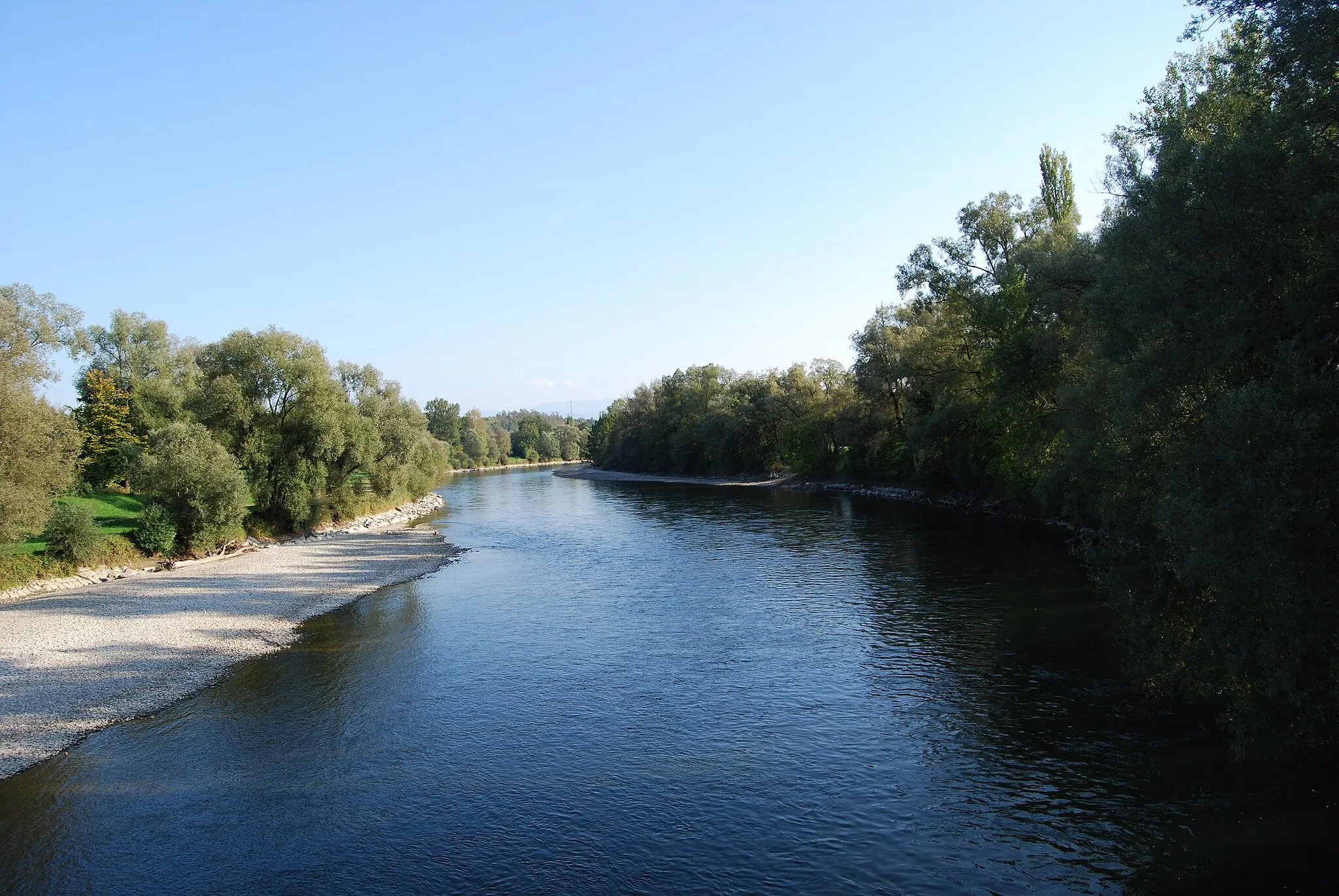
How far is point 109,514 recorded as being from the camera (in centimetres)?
4188

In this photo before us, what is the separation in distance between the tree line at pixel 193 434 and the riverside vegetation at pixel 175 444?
87 millimetres

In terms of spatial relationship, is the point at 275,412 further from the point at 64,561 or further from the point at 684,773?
the point at 684,773

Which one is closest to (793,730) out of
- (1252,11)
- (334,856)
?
(334,856)

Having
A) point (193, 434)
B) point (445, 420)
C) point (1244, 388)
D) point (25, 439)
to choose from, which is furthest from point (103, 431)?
point (445, 420)

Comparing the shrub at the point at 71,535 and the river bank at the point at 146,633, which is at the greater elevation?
the shrub at the point at 71,535

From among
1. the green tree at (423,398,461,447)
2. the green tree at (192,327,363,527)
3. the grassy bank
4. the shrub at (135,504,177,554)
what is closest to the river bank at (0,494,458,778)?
the shrub at (135,504,177,554)

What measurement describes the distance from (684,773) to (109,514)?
42289mm

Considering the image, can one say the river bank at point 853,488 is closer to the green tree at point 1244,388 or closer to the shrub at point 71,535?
the green tree at point 1244,388

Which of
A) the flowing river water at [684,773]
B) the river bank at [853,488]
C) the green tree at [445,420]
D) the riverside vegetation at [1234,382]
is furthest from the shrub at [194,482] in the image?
the green tree at [445,420]

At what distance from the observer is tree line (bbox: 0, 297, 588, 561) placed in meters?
29.8

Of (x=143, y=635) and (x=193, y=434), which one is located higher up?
(x=193, y=434)

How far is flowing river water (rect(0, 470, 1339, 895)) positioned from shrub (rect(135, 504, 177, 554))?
15.6m

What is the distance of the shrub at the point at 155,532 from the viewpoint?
35.9m

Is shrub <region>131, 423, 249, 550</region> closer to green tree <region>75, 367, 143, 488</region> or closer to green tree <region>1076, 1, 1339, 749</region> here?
green tree <region>75, 367, 143, 488</region>
